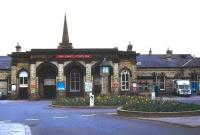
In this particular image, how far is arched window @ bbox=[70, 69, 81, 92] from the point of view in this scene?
195ft

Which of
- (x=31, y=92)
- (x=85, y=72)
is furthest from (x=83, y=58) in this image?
(x=31, y=92)

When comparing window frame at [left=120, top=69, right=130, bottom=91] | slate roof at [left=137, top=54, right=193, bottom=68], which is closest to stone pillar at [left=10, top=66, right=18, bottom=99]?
window frame at [left=120, top=69, right=130, bottom=91]

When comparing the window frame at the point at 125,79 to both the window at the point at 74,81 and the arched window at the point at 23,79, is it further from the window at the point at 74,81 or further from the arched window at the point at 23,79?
the arched window at the point at 23,79

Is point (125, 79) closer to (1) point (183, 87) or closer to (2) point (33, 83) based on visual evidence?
(1) point (183, 87)

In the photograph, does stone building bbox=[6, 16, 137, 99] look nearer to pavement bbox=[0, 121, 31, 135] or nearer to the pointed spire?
the pointed spire

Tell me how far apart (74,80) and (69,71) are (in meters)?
1.34

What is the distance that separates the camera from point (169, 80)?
231 ft

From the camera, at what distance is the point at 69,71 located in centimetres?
5900

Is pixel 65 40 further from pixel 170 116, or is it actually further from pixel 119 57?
pixel 170 116

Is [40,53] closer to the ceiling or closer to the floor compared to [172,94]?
closer to the ceiling

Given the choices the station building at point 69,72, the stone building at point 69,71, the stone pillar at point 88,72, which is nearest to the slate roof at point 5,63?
the station building at point 69,72

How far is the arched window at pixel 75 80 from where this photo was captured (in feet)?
195

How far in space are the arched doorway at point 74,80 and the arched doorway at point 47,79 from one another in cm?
175

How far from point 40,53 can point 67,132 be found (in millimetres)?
39673
